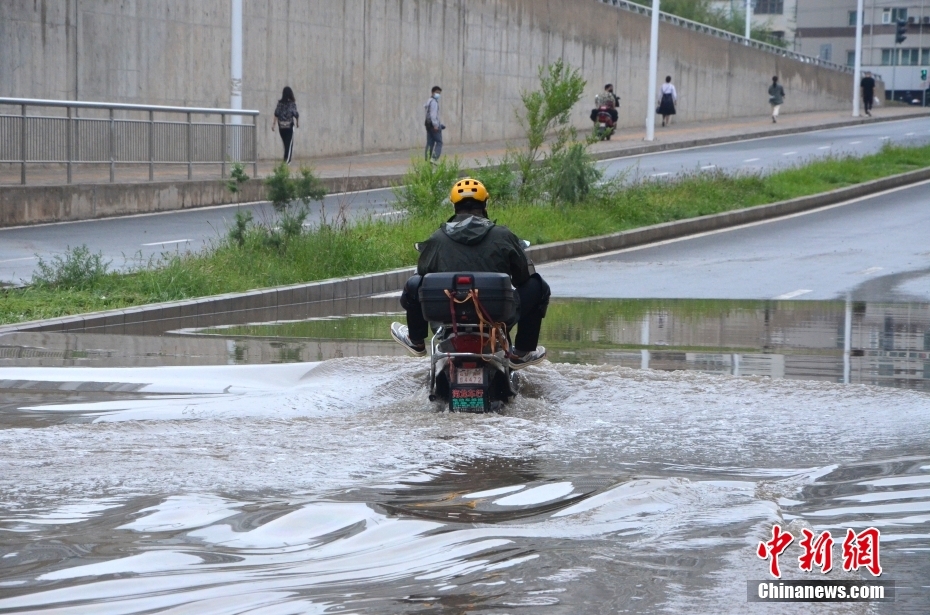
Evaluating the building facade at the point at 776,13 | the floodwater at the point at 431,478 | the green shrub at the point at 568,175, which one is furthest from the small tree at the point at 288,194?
the building facade at the point at 776,13

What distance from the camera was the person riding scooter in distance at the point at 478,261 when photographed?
326 inches

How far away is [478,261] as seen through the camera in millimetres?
8258

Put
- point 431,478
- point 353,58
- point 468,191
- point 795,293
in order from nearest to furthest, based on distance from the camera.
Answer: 1. point 431,478
2. point 468,191
3. point 795,293
4. point 353,58

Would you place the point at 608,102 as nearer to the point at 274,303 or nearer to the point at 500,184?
the point at 500,184

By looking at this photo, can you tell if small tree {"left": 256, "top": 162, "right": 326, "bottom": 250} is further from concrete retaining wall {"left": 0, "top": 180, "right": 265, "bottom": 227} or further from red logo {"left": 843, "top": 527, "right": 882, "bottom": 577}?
red logo {"left": 843, "top": 527, "right": 882, "bottom": 577}

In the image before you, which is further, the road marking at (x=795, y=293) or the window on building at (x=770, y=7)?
the window on building at (x=770, y=7)

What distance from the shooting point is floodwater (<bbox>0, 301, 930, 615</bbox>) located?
4848 mm

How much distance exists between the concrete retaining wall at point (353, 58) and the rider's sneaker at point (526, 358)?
21758mm

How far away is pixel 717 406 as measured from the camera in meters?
8.70

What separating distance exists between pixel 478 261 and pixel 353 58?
29954 millimetres

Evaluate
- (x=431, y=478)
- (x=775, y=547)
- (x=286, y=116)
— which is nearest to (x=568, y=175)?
(x=286, y=116)

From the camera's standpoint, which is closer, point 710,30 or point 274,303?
point 274,303

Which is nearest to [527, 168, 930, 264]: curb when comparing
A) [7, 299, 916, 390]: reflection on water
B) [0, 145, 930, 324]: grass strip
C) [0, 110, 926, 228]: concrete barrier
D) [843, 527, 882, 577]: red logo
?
[0, 145, 930, 324]: grass strip

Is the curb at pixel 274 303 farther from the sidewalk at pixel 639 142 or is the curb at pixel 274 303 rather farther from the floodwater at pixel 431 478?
the sidewalk at pixel 639 142
